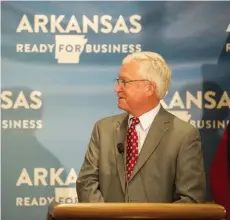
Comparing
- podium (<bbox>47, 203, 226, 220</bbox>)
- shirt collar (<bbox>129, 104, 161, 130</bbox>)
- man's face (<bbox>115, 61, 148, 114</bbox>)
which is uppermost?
man's face (<bbox>115, 61, 148, 114</bbox>)

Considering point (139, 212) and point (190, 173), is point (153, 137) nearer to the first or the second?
point (190, 173)

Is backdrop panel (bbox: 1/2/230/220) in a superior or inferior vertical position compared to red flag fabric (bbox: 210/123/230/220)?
superior

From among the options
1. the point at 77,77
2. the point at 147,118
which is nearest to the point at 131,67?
the point at 147,118

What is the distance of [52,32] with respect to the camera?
3.68 m

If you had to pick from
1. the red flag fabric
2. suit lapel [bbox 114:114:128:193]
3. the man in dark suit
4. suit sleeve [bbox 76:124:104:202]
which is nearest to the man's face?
the man in dark suit

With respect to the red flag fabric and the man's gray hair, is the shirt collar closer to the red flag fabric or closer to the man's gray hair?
the man's gray hair

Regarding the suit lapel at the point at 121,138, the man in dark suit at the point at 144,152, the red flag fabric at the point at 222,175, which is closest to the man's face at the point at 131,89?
the man in dark suit at the point at 144,152

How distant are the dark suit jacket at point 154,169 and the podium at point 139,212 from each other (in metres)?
0.78

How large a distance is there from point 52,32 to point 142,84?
46.3 inches

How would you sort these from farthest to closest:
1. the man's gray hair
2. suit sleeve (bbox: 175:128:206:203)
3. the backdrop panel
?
1. the backdrop panel
2. the man's gray hair
3. suit sleeve (bbox: 175:128:206:203)

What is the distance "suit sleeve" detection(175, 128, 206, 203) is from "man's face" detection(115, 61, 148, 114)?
12.1 inches

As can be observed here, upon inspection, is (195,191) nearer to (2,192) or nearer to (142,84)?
(142,84)

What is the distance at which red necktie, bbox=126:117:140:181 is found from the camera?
2719 mm

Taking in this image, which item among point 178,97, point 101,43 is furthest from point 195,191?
point 101,43
